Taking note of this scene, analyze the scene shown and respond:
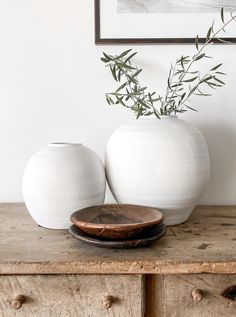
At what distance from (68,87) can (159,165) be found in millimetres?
395

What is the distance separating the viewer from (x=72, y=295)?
25.4 inches

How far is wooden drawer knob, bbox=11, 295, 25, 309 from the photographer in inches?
25.0

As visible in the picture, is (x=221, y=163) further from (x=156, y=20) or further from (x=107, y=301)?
(x=107, y=301)

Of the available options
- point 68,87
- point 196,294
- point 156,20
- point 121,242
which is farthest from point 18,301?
point 156,20

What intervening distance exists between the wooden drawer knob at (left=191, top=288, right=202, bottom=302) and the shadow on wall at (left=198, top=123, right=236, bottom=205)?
45cm

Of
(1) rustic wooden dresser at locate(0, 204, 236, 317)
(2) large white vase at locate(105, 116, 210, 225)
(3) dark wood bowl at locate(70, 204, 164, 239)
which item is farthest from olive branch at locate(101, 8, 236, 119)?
(1) rustic wooden dresser at locate(0, 204, 236, 317)

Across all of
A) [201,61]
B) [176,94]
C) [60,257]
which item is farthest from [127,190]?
[201,61]

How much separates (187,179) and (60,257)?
31 cm

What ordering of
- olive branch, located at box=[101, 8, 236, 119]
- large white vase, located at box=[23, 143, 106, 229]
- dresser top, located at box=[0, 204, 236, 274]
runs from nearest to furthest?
dresser top, located at box=[0, 204, 236, 274] < large white vase, located at box=[23, 143, 106, 229] < olive branch, located at box=[101, 8, 236, 119]

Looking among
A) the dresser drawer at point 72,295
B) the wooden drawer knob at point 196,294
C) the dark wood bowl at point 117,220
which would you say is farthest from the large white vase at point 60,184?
the wooden drawer knob at point 196,294

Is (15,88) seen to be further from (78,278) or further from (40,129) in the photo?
(78,278)

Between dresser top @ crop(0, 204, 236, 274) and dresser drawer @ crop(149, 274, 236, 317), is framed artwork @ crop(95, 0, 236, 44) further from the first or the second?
dresser drawer @ crop(149, 274, 236, 317)

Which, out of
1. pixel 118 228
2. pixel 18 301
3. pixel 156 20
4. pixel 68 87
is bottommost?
pixel 18 301

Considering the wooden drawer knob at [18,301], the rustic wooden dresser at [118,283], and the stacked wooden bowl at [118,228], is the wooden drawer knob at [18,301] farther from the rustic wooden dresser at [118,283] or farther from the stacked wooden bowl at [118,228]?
the stacked wooden bowl at [118,228]
